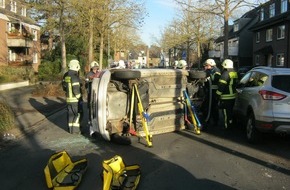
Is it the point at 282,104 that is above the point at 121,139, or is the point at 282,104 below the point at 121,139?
above

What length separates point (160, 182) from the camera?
6098 mm

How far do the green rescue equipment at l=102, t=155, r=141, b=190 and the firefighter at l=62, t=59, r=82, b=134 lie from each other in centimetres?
427

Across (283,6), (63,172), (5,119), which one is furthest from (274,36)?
(63,172)

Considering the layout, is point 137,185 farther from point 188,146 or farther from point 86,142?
point 86,142

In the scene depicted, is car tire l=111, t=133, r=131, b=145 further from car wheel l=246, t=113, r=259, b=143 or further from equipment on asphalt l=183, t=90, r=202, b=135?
car wheel l=246, t=113, r=259, b=143

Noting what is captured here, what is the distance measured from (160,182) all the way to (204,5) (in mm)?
21981

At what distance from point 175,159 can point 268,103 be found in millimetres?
2240

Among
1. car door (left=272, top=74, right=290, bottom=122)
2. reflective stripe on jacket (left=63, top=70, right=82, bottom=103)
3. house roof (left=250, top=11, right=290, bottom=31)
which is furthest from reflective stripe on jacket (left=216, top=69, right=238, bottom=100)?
house roof (left=250, top=11, right=290, bottom=31)

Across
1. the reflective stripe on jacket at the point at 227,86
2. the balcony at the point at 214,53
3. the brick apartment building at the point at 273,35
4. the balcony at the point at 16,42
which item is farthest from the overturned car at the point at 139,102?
the balcony at the point at 214,53

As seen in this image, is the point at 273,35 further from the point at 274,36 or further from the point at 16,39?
the point at 16,39

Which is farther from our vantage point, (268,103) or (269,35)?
(269,35)

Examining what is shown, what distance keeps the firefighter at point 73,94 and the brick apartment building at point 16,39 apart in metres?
31.1

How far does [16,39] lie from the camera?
4188 centimetres

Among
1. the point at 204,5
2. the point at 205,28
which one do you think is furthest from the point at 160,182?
the point at 205,28
